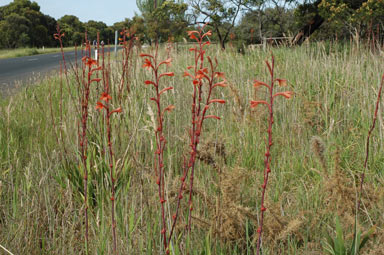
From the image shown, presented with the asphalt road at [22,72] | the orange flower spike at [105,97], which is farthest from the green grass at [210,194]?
the asphalt road at [22,72]

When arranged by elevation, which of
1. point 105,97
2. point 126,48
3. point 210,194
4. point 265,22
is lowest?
point 210,194

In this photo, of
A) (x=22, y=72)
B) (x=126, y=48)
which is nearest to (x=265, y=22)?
(x=22, y=72)

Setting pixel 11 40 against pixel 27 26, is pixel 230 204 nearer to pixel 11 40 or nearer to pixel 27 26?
pixel 11 40

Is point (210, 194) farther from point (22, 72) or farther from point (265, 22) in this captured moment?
point (265, 22)

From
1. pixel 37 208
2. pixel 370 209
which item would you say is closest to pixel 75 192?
pixel 37 208

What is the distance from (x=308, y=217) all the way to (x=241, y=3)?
585 inches

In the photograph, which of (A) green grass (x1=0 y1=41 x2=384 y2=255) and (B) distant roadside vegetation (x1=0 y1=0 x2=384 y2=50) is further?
(B) distant roadside vegetation (x1=0 y1=0 x2=384 y2=50)

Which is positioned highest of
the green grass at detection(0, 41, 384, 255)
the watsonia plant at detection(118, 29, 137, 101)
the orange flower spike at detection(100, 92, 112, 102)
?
the watsonia plant at detection(118, 29, 137, 101)

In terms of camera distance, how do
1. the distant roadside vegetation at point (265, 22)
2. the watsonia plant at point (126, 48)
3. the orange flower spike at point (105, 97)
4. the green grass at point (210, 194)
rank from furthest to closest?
the distant roadside vegetation at point (265, 22), the watsonia plant at point (126, 48), the green grass at point (210, 194), the orange flower spike at point (105, 97)

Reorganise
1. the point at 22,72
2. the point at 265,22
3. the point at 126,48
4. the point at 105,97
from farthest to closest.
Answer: the point at 265,22 < the point at 22,72 < the point at 126,48 < the point at 105,97

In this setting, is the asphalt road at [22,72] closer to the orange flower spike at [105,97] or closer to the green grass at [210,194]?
the green grass at [210,194]

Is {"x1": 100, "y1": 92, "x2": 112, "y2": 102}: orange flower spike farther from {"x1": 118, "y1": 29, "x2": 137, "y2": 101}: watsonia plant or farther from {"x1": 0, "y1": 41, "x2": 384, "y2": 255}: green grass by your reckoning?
{"x1": 118, "y1": 29, "x2": 137, "y2": 101}: watsonia plant

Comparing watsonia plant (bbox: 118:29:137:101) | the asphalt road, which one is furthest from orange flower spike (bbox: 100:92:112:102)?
the asphalt road

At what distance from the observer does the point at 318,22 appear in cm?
1376
